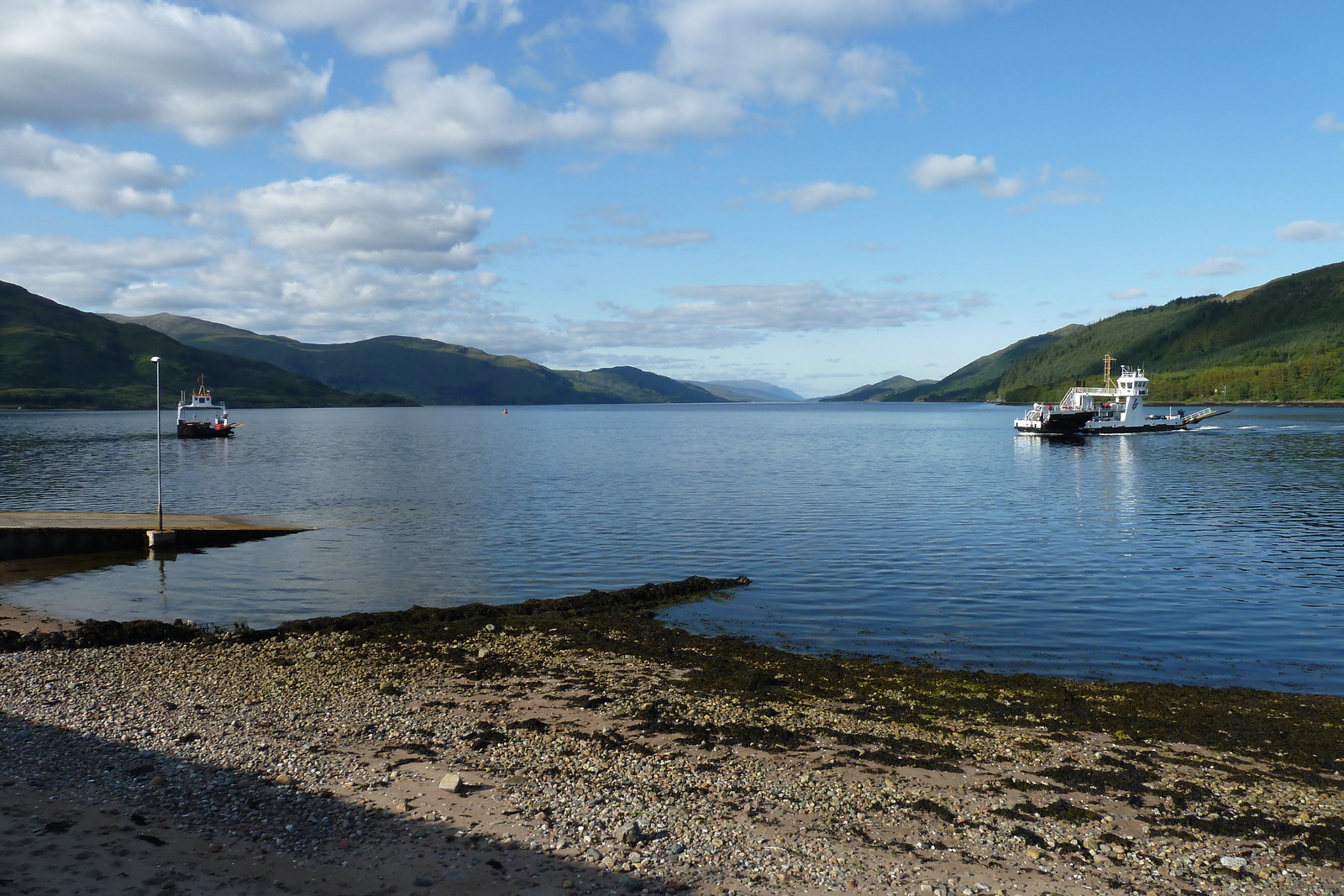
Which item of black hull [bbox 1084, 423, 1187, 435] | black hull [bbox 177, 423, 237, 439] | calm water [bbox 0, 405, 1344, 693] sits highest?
black hull [bbox 1084, 423, 1187, 435]

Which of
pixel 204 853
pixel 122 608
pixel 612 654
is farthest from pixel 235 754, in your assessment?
pixel 122 608

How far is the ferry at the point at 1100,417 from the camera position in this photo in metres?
138

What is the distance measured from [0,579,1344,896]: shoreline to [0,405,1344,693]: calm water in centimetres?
480

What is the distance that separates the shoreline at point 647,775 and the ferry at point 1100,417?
131 meters

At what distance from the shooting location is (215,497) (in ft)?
190

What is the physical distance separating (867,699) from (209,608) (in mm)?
22294

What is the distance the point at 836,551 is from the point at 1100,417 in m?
127

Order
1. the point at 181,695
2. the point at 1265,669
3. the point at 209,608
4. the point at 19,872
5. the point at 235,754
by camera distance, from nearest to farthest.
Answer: the point at 19,872
the point at 235,754
the point at 181,695
the point at 1265,669
the point at 209,608

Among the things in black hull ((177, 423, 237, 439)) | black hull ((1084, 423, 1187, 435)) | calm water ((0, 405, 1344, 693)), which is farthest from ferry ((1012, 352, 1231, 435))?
black hull ((177, 423, 237, 439))

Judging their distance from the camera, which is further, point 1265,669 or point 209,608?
point 209,608

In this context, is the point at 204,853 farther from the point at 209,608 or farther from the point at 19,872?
the point at 209,608

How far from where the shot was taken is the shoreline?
404 inches

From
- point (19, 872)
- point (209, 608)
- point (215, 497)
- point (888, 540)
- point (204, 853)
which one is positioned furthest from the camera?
point (215, 497)

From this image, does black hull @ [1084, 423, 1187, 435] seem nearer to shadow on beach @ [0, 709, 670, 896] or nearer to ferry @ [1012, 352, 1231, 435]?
ferry @ [1012, 352, 1231, 435]
